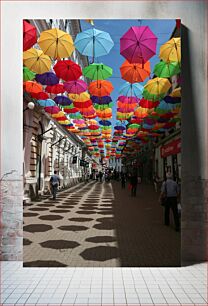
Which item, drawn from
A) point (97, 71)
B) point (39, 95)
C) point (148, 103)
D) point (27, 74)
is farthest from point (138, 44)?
point (39, 95)

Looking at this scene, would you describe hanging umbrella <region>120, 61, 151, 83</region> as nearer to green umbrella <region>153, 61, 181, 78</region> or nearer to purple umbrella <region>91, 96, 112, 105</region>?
green umbrella <region>153, 61, 181, 78</region>

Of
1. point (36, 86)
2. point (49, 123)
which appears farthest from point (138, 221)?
point (49, 123)

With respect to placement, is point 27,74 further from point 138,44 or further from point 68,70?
point 138,44

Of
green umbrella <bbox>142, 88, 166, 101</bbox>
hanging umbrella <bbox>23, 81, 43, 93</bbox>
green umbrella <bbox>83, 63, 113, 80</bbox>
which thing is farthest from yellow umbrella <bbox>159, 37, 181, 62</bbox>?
hanging umbrella <bbox>23, 81, 43, 93</bbox>

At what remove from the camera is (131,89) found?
798cm

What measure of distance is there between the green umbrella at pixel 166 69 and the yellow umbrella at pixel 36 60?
8.40ft

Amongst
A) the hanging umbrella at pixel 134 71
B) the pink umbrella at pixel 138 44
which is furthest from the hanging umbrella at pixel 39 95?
the pink umbrella at pixel 138 44

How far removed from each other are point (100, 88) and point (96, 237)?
3.75 metres

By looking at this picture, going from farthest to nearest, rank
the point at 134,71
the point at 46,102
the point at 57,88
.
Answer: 1. the point at 46,102
2. the point at 57,88
3. the point at 134,71

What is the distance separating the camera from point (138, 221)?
9.30m

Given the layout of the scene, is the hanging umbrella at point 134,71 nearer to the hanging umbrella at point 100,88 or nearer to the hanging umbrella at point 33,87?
the hanging umbrella at point 100,88

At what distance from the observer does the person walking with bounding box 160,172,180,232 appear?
6.66m

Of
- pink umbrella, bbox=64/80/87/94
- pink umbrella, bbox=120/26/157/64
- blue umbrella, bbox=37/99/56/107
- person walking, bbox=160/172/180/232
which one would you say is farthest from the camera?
blue umbrella, bbox=37/99/56/107

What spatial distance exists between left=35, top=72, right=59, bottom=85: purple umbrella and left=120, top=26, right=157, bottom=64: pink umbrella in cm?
262
